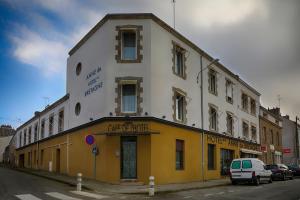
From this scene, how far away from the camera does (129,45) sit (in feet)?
86.4

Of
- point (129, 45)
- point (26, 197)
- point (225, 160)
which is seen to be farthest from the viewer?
point (225, 160)

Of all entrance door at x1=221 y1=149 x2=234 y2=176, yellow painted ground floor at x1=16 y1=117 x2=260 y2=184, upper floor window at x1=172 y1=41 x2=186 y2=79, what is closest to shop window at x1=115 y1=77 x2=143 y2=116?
yellow painted ground floor at x1=16 y1=117 x2=260 y2=184

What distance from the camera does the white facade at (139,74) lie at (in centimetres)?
2555

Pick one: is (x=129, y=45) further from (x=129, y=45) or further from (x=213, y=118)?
(x=213, y=118)

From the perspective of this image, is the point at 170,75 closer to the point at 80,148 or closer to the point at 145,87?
the point at 145,87

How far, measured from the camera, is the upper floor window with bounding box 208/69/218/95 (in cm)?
3472

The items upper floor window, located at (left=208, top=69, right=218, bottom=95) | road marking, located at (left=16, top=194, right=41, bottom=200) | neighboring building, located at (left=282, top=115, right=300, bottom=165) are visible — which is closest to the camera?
road marking, located at (left=16, top=194, right=41, bottom=200)

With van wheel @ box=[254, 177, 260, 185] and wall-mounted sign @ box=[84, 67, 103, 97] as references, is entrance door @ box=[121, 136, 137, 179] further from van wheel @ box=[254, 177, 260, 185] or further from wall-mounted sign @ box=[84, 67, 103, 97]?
van wheel @ box=[254, 177, 260, 185]

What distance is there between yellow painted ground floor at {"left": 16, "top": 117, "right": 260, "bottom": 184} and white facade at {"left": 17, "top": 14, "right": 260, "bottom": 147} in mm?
721

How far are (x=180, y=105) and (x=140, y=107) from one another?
16.7 ft

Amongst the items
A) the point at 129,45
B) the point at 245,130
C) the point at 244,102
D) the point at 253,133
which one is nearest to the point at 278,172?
the point at 245,130

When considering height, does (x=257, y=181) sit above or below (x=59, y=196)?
below

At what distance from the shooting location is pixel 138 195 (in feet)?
63.5

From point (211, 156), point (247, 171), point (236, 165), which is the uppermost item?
point (211, 156)
